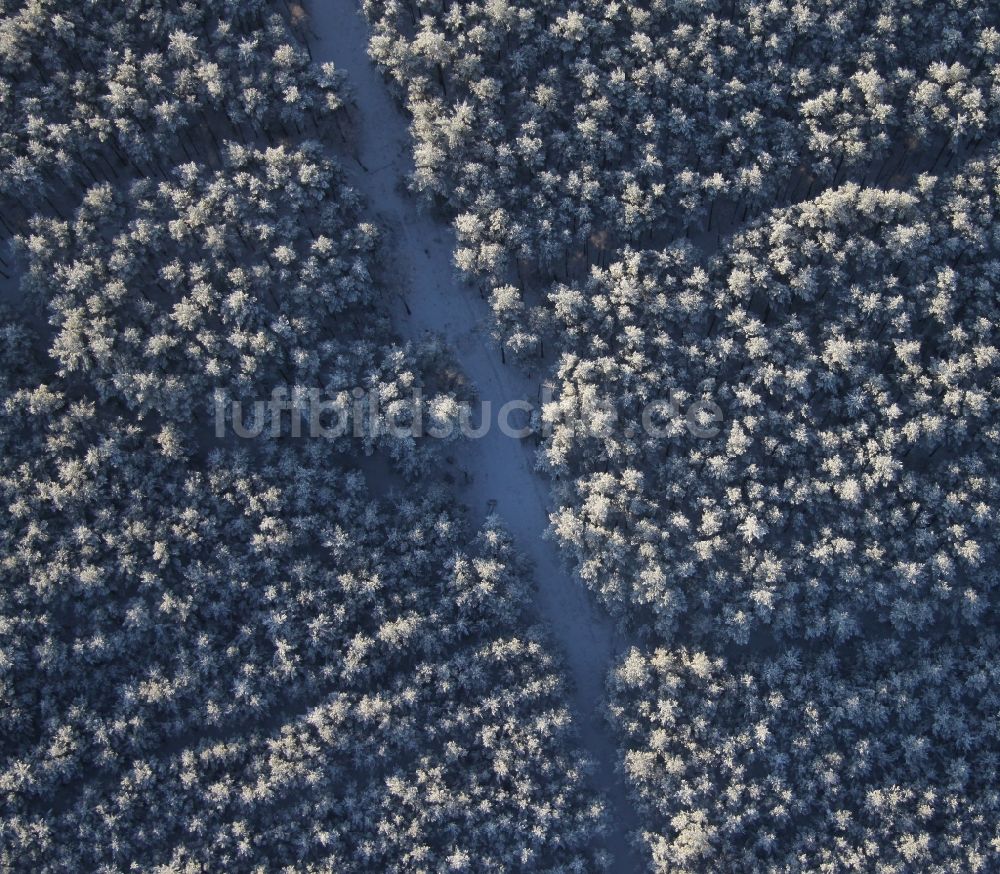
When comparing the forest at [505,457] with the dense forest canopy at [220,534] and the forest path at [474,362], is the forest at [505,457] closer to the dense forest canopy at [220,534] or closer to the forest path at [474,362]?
the dense forest canopy at [220,534]

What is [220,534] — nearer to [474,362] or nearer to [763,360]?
[474,362]

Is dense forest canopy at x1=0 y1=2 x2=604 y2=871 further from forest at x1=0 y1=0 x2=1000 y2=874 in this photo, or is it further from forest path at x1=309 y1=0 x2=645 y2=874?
forest path at x1=309 y1=0 x2=645 y2=874

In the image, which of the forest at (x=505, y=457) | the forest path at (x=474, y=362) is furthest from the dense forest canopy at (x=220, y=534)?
the forest path at (x=474, y=362)

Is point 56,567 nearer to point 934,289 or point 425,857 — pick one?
point 425,857

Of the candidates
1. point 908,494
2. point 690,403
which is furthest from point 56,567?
point 908,494

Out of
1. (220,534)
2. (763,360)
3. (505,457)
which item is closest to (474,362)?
(505,457)

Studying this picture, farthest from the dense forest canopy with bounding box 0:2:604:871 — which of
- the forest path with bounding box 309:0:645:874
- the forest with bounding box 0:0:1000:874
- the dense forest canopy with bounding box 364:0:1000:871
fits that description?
the dense forest canopy with bounding box 364:0:1000:871
